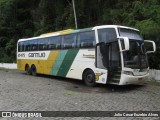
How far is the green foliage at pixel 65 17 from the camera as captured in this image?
1961 centimetres

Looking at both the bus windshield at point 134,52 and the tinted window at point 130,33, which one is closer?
the bus windshield at point 134,52

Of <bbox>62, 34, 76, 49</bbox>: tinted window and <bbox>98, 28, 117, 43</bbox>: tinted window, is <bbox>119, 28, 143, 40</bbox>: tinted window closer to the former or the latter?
<bbox>98, 28, 117, 43</bbox>: tinted window

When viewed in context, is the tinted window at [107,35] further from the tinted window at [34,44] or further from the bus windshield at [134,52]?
the tinted window at [34,44]

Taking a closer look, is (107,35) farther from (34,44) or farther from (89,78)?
(34,44)

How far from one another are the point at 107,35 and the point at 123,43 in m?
1.30

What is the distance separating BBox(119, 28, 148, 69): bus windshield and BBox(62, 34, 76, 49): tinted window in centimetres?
376

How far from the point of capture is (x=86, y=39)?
17406mm

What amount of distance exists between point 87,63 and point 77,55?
1.15m

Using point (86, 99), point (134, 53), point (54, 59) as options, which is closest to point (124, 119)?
point (86, 99)

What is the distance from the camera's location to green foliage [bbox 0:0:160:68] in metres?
19.6

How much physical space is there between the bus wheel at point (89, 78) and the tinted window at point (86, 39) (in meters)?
1.49

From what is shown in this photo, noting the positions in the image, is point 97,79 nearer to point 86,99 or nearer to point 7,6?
point 86,99

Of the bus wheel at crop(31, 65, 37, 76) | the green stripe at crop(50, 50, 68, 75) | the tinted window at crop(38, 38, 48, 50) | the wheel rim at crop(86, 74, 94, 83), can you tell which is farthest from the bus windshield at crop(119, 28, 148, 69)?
the bus wheel at crop(31, 65, 37, 76)

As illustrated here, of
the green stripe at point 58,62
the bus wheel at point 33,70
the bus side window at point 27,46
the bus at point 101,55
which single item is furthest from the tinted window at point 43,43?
the bus wheel at point 33,70
